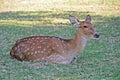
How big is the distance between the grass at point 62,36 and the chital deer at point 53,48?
9.2 inches

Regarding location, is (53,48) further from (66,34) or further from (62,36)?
(66,34)

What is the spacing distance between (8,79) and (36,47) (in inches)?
77.7

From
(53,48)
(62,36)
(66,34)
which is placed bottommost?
(66,34)

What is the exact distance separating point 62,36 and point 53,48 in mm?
4021

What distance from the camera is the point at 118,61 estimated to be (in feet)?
33.6

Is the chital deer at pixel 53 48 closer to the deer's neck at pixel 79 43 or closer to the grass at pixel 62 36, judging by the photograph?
the deer's neck at pixel 79 43

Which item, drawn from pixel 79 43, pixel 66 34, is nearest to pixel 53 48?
pixel 79 43

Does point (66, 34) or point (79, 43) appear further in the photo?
point (66, 34)

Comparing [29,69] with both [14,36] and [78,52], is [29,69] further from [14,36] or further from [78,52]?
[14,36]

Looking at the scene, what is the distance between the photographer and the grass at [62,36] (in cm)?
890

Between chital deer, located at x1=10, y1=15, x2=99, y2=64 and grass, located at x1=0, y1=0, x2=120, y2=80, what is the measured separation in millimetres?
235

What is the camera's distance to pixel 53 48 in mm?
10211

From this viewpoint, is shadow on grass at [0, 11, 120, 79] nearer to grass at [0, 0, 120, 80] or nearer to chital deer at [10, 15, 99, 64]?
grass at [0, 0, 120, 80]

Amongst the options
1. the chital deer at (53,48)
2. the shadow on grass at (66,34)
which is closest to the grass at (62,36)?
the shadow on grass at (66,34)
